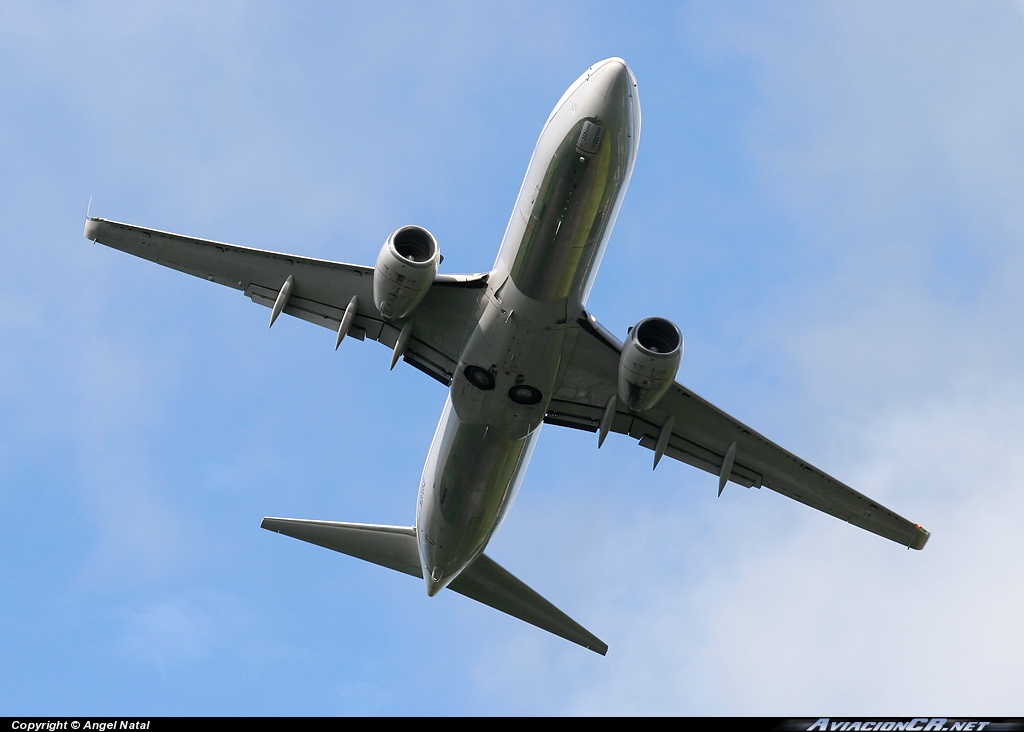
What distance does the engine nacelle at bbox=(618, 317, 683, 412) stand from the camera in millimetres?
22359

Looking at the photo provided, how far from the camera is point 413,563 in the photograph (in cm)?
2875

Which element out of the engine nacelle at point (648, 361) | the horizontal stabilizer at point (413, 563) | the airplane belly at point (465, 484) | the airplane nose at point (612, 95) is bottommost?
the horizontal stabilizer at point (413, 563)

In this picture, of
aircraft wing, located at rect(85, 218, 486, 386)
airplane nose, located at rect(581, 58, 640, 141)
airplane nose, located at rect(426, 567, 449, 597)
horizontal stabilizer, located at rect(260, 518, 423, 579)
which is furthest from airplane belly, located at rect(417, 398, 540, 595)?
airplane nose, located at rect(581, 58, 640, 141)

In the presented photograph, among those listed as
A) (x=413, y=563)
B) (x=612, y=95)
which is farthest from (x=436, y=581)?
(x=612, y=95)

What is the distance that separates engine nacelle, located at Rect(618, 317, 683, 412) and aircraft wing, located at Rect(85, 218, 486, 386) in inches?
153

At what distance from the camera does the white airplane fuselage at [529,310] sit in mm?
21062

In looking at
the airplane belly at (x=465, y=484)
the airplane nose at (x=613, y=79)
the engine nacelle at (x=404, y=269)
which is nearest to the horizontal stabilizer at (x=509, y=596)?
the airplane belly at (x=465, y=484)

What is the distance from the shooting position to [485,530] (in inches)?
1004

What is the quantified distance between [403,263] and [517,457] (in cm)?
561

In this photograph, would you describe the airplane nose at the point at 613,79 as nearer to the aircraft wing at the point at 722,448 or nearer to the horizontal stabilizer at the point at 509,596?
the aircraft wing at the point at 722,448

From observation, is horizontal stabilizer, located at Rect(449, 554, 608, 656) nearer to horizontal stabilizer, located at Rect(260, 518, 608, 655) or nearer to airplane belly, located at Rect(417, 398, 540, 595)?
horizontal stabilizer, located at Rect(260, 518, 608, 655)

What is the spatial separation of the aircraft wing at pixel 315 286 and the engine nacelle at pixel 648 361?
3.89 meters
